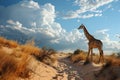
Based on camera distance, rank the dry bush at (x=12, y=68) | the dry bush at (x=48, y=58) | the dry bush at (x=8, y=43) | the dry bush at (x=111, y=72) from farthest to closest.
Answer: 1. the dry bush at (x=8, y=43)
2. the dry bush at (x=48, y=58)
3. the dry bush at (x=111, y=72)
4. the dry bush at (x=12, y=68)

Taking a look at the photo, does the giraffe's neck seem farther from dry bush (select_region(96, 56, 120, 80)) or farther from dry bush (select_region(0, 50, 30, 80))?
dry bush (select_region(0, 50, 30, 80))

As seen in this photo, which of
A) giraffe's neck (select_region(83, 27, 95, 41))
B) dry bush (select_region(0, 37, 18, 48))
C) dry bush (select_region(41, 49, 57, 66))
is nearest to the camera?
dry bush (select_region(41, 49, 57, 66))

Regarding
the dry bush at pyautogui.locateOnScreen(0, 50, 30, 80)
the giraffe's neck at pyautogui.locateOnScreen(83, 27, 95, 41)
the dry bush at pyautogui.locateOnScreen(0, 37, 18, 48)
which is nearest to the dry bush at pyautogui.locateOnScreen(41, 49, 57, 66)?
the dry bush at pyautogui.locateOnScreen(0, 37, 18, 48)

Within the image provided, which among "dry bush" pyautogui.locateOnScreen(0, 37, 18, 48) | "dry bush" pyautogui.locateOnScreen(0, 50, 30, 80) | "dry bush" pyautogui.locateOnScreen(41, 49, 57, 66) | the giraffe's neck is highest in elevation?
the giraffe's neck

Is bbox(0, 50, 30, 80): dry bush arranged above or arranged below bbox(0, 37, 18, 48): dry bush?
below

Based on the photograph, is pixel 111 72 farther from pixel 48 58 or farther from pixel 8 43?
pixel 8 43

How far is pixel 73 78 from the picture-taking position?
11945mm

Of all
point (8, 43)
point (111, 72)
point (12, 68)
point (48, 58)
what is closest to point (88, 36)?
point (48, 58)

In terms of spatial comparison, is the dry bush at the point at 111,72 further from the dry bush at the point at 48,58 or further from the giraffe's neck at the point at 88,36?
the giraffe's neck at the point at 88,36

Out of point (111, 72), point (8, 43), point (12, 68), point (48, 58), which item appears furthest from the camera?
point (8, 43)

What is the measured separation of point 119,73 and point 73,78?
8.42ft

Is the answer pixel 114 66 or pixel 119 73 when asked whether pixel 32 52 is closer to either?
pixel 114 66

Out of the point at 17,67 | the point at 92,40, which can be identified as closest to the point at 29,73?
the point at 17,67

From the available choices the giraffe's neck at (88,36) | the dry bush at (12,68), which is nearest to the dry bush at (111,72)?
the dry bush at (12,68)
